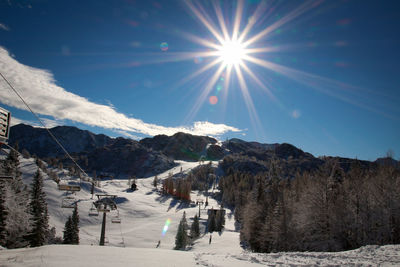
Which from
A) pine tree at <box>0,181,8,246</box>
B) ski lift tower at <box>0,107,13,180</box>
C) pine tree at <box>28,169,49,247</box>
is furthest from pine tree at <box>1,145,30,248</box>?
ski lift tower at <box>0,107,13,180</box>

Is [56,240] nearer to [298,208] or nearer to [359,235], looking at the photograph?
[298,208]

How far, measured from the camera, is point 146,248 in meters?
15.2

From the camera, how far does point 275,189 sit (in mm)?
42000

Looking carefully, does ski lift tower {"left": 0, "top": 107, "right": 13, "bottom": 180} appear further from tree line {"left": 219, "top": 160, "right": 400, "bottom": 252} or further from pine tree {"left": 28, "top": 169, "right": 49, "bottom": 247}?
tree line {"left": 219, "top": 160, "right": 400, "bottom": 252}

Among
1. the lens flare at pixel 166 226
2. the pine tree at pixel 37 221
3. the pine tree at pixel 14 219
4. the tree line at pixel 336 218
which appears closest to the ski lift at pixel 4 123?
the pine tree at pixel 14 219

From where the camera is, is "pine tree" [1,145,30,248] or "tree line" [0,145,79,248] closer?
"tree line" [0,145,79,248]

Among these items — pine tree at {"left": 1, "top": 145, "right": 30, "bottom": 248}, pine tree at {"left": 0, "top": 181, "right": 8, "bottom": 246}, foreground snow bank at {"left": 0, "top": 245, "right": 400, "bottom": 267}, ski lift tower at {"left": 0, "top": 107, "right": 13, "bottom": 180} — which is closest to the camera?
foreground snow bank at {"left": 0, "top": 245, "right": 400, "bottom": 267}

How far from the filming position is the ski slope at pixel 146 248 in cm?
1023

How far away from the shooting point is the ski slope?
10.2m

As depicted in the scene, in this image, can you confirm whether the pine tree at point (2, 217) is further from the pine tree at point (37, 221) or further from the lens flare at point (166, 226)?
the lens flare at point (166, 226)

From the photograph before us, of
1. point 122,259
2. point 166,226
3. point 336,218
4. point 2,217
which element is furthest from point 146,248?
point 166,226

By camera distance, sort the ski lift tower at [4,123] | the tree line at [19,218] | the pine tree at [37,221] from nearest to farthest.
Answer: the ski lift tower at [4,123] → the tree line at [19,218] → the pine tree at [37,221]

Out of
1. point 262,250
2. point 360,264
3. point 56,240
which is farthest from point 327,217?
point 56,240

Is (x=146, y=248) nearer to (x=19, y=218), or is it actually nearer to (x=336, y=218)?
(x=19, y=218)
